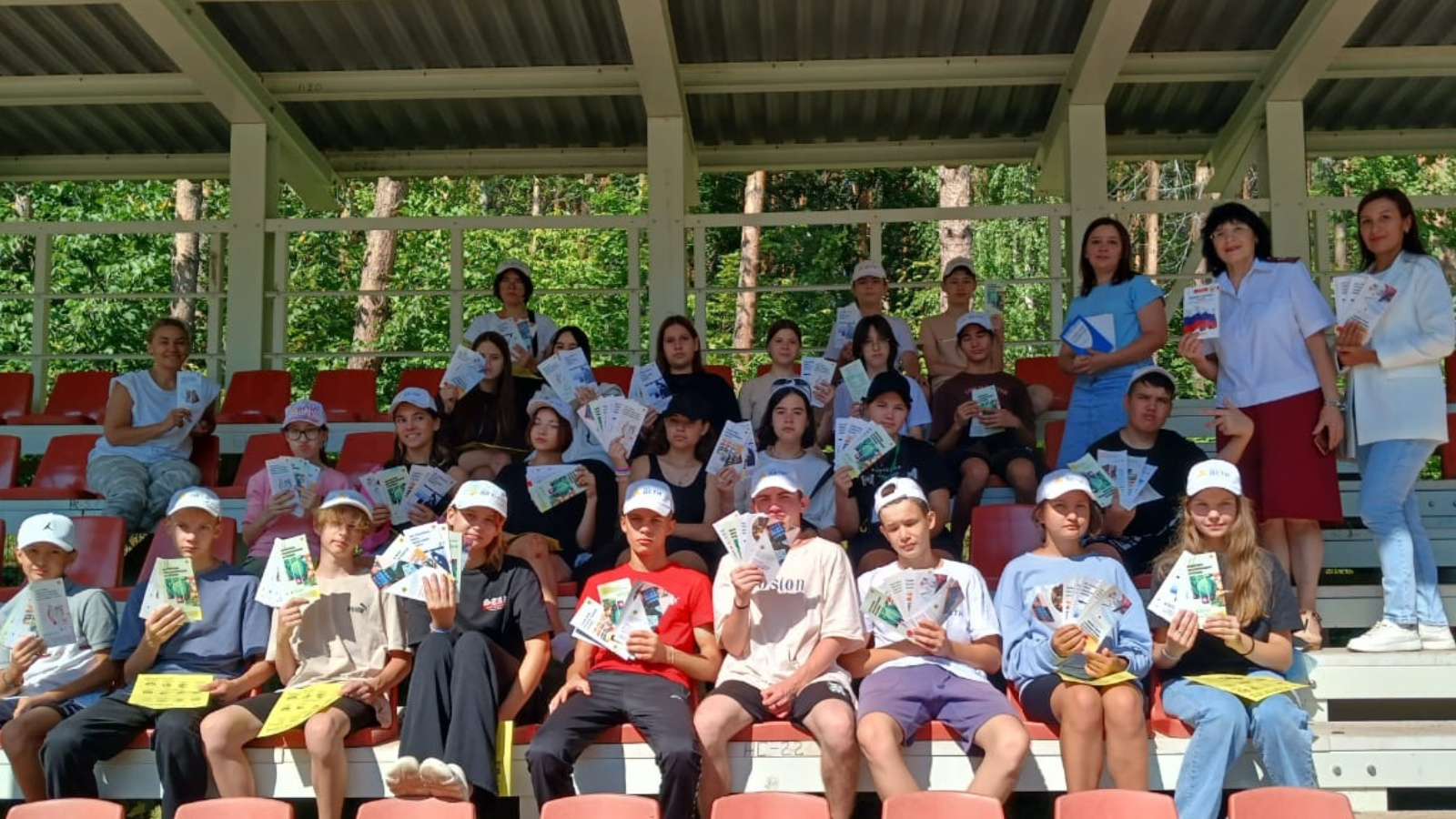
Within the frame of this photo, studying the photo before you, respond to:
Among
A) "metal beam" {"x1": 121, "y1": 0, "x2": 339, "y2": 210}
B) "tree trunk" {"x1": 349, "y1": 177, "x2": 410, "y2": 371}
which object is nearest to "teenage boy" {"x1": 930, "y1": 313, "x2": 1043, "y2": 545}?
"metal beam" {"x1": 121, "y1": 0, "x2": 339, "y2": 210}

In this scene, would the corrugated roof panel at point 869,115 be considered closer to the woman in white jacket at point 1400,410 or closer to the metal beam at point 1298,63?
the metal beam at point 1298,63

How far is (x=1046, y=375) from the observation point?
28.9 feet

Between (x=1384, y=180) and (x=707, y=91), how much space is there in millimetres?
13881

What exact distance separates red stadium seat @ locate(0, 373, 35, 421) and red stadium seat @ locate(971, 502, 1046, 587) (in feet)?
23.2

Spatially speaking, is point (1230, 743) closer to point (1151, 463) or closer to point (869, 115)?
point (1151, 463)

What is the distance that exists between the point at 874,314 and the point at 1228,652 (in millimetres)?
3403

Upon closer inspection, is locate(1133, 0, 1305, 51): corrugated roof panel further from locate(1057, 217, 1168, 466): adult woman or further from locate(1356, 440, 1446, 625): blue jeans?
locate(1356, 440, 1446, 625): blue jeans

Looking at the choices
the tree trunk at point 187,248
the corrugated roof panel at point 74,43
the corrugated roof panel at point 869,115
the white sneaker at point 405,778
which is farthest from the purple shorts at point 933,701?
the tree trunk at point 187,248

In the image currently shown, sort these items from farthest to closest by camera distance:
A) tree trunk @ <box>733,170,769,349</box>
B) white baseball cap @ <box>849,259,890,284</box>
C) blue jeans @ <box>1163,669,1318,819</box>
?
tree trunk @ <box>733,170,769,349</box>
white baseball cap @ <box>849,259,890,284</box>
blue jeans @ <box>1163,669,1318,819</box>

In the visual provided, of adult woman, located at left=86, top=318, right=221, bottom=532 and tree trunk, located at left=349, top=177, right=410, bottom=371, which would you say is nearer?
adult woman, located at left=86, top=318, right=221, bottom=532

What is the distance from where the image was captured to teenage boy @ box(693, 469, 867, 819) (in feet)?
14.3

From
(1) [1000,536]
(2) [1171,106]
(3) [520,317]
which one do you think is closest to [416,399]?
(3) [520,317]

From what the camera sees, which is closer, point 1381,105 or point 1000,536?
point 1000,536

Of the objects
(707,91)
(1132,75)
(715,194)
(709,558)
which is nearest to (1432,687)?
(709,558)
